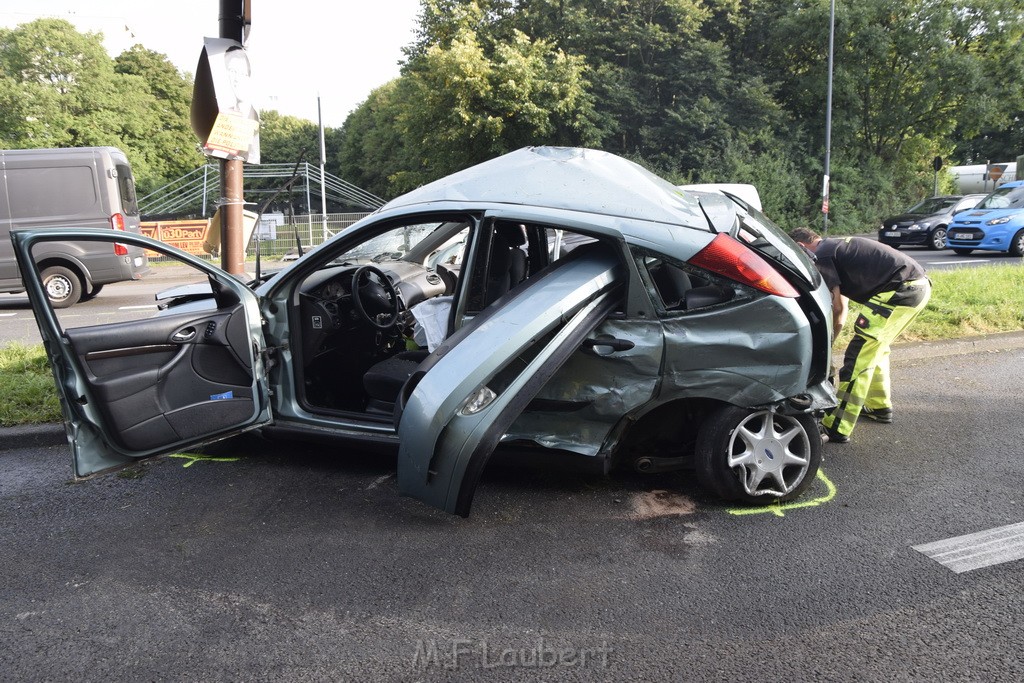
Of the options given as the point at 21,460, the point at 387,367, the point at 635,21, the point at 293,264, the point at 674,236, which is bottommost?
the point at 21,460

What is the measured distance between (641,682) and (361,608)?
1102 millimetres

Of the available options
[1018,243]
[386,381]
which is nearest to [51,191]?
[386,381]

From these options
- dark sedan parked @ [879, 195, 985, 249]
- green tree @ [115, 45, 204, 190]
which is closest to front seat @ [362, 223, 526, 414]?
dark sedan parked @ [879, 195, 985, 249]

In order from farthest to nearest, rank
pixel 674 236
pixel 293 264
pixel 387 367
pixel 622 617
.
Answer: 1. pixel 387 367
2. pixel 293 264
3. pixel 674 236
4. pixel 622 617

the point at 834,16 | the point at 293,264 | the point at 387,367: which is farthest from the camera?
the point at 834,16

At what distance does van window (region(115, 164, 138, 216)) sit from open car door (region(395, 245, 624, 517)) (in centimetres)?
1165

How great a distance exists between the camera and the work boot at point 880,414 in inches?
205

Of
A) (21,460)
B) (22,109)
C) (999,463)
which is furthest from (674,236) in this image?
(22,109)

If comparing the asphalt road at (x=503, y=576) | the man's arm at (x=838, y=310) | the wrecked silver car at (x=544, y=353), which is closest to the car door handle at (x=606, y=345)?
the wrecked silver car at (x=544, y=353)

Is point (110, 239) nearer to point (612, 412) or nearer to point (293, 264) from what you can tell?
point (293, 264)

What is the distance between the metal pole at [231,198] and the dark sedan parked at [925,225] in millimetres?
18926

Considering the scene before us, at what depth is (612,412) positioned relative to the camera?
3682 mm

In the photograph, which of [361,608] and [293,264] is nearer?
[361,608]

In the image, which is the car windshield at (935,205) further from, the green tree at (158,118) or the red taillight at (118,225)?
the green tree at (158,118)
